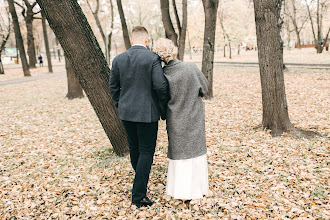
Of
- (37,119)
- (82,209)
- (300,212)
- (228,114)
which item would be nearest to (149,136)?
(82,209)

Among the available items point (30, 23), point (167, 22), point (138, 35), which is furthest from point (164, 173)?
point (30, 23)

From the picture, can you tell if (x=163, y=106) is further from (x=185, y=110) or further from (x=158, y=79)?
(x=158, y=79)

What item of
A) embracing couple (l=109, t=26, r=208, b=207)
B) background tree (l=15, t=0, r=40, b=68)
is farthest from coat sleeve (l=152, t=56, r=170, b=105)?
background tree (l=15, t=0, r=40, b=68)

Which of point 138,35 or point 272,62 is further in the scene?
point 272,62

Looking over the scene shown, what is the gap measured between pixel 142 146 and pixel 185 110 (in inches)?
26.6

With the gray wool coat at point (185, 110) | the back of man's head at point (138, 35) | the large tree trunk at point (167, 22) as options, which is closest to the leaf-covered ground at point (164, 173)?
the gray wool coat at point (185, 110)

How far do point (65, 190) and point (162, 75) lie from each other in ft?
7.71

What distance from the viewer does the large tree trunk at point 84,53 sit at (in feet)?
11.9

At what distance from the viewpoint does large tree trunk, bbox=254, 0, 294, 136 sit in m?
4.77

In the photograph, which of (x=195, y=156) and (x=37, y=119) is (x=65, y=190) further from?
(x=37, y=119)

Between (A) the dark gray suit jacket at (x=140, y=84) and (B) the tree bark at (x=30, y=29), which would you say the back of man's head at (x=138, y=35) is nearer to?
(A) the dark gray suit jacket at (x=140, y=84)

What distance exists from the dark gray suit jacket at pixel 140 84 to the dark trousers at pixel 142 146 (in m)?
0.14

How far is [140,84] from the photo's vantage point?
2.85m

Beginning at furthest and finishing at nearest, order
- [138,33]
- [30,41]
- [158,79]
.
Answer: [30,41] < [138,33] < [158,79]
